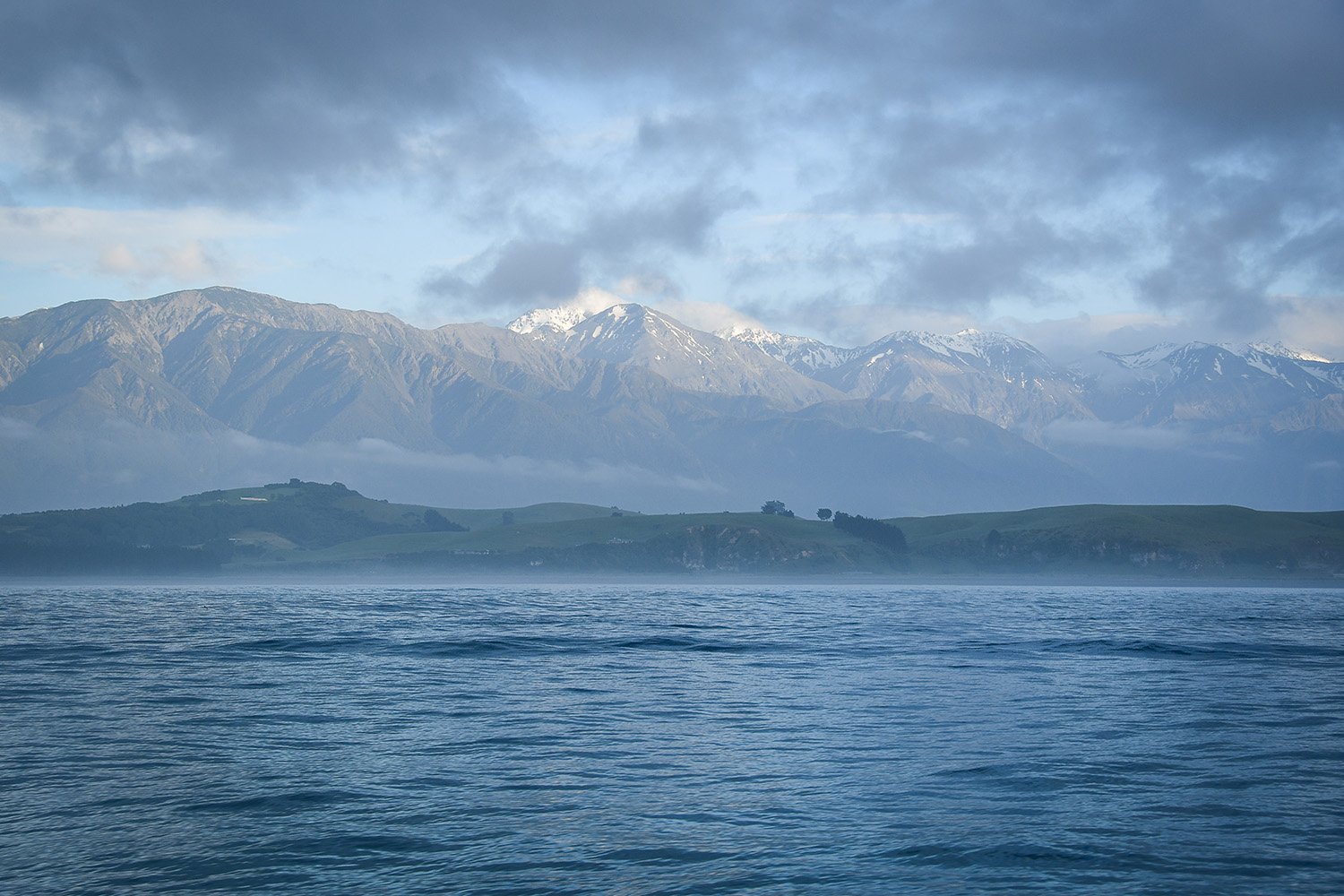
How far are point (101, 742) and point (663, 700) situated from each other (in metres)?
21.8

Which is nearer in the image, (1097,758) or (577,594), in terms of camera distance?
(1097,758)

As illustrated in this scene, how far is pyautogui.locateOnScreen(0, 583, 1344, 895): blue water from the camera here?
2547cm

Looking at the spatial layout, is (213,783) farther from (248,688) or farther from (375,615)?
(375,615)

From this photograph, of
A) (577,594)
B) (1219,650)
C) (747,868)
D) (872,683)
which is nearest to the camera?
(747,868)

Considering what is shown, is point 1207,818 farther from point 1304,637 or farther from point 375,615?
point 375,615

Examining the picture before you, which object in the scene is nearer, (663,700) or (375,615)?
(663,700)

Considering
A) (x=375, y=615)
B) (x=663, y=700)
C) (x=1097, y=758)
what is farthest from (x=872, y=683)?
(x=375, y=615)

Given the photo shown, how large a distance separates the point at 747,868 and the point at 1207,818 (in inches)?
490

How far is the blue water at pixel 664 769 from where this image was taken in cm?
2547

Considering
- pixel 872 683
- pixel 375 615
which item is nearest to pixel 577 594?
pixel 375 615

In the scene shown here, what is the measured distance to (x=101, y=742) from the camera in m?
38.7

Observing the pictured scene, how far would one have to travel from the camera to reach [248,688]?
2110 inches

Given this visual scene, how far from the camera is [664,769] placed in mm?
35750

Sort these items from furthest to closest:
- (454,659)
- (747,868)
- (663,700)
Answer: (454,659) < (663,700) < (747,868)
